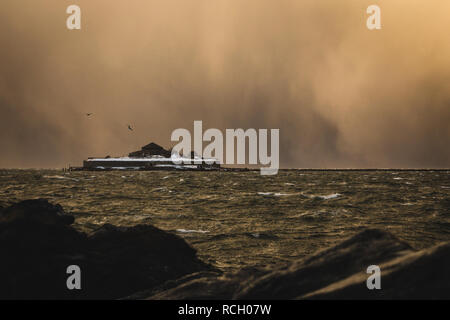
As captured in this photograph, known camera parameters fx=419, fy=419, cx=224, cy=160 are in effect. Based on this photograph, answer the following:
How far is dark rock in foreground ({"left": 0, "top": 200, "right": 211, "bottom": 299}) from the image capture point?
9.73 m

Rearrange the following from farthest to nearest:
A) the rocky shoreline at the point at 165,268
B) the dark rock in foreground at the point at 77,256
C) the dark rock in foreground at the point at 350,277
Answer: the dark rock in foreground at the point at 77,256, the rocky shoreline at the point at 165,268, the dark rock in foreground at the point at 350,277

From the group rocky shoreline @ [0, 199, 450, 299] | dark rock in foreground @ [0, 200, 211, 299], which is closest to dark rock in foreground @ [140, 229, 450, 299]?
rocky shoreline @ [0, 199, 450, 299]

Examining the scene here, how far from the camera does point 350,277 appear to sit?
638cm

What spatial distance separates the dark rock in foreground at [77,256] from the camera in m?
9.73

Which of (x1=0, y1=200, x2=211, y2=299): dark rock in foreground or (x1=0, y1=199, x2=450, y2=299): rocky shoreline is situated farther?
(x1=0, y1=200, x2=211, y2=299): dark rock in foreground

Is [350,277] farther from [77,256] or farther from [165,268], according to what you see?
[77,256]

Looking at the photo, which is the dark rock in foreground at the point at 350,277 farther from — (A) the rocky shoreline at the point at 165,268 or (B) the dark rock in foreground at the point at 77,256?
(B) the dark rock in foreground at the point at 77,256

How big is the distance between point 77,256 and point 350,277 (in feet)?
22.8

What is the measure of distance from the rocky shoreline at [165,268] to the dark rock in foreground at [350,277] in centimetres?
1

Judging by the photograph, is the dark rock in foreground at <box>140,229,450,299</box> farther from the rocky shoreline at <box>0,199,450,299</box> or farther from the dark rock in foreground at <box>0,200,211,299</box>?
the dark rock in foreground at <box>0,200,211,299</box>

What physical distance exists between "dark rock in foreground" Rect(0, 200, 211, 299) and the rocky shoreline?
23mm

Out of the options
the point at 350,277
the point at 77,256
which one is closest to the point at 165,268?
the point at 77,256

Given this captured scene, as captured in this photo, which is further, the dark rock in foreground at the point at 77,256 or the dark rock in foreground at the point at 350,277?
the dark rock in foreground at the point at 77,256

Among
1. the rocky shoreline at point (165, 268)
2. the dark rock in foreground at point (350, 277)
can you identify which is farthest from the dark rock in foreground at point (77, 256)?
the dark rock in foreground at point (350, 277)
